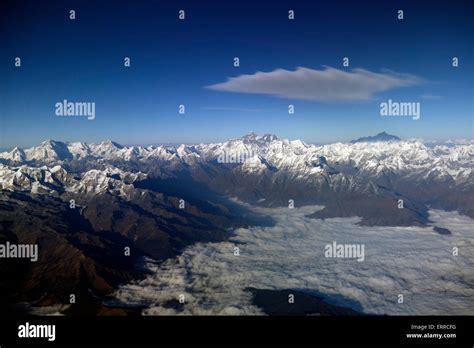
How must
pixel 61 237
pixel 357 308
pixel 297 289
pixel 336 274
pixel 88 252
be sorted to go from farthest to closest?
pixel 61 237 → pixel 88 252 → pixel 336 274 → pixel 297 289 → pixel 357 308

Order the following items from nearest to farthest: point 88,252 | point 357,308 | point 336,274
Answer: point 357,308 < point 336,274 < point 88,252

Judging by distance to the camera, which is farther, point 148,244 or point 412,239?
point 412,239

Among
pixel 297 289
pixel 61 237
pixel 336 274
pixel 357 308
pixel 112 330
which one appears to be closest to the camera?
pixel 112 330

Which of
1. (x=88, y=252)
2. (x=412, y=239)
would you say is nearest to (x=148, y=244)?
(x=88, y=252)

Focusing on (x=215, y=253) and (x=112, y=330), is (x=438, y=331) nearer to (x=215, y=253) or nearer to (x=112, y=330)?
(x=112, y=330)

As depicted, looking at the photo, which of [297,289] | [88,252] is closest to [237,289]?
[297,289]

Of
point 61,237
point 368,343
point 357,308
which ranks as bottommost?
point 357,308

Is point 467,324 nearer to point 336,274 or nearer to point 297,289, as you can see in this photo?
point 297,289

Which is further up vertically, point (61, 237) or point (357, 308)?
point (61, 237)

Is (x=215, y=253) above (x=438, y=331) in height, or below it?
below
